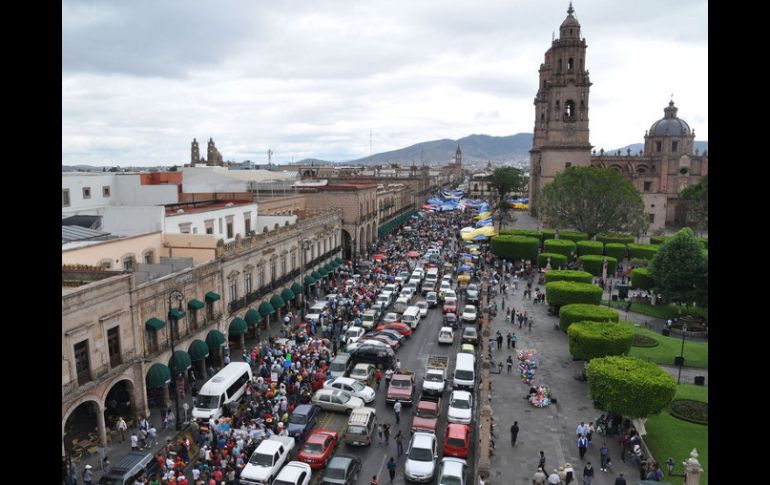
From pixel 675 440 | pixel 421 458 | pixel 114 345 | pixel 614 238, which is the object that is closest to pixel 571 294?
pixel 675 440

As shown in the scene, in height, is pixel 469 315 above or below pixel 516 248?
below

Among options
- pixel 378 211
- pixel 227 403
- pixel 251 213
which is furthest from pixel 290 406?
pixel 378 211

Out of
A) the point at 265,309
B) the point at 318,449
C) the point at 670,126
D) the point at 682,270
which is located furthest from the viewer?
A: the point at 670,126

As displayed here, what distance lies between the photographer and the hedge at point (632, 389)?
63.6ft

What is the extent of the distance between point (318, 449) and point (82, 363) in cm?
887

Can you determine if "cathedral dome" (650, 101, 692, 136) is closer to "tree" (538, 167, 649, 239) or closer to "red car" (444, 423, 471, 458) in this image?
"tree" (538, 167, 649, 239)

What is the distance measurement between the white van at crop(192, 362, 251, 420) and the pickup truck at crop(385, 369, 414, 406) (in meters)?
6.37

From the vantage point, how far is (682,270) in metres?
34.5

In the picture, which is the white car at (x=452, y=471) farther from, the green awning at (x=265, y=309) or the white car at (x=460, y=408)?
the green awning at (x=265, y=309)

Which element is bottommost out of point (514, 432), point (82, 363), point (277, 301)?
point (514, 432)

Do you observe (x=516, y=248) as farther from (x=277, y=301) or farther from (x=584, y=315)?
(x=277, y=301)

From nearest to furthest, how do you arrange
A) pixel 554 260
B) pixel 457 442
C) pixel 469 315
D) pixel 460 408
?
pixel 457 442, pixel 460 408, pixel 469 315, pixel 554 260
